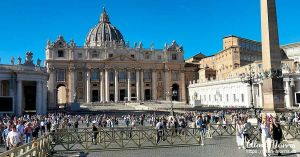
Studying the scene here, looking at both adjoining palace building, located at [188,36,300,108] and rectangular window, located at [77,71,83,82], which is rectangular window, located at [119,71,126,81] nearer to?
rectangular window, located at [77,71,83,82]

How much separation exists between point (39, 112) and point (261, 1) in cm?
2872

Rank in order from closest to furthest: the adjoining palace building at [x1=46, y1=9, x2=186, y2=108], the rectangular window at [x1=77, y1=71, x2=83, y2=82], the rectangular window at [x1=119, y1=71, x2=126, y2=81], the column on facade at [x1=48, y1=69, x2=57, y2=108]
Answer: the column on facade at [x1=48, y1=69, x2=57, y2=108]
the adjoining palace building at [x1=46, y1=9, x2=186, y2=108]
the rectangular window at [x1=77, y1=71, x2=83, y2=82]
the rectangular window at [x1=119, y1=71, x2=126, y2=81]

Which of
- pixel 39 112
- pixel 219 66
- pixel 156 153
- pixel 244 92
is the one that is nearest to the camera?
pixel 156 153

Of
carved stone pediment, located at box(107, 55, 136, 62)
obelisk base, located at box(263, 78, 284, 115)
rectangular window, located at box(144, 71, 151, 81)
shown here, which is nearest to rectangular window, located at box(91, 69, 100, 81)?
carved stone pediment, located at box(107, 55, 136, 62)

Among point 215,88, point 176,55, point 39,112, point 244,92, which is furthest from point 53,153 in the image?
point 176,55

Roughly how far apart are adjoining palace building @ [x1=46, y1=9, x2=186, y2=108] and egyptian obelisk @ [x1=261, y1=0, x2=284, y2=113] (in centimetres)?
6580

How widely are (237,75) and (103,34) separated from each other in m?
50.1

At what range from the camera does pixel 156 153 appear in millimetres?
13836

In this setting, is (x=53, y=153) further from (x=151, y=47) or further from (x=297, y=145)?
(x=151, y=47)

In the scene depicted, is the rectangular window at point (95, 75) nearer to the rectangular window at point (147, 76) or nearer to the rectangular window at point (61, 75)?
the rectangular window at point (61, 75)

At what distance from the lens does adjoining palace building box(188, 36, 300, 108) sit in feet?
162

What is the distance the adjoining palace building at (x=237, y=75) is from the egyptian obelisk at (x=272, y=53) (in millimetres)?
25346

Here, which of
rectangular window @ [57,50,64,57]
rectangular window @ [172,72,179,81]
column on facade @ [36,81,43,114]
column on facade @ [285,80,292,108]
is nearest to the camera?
column on facade @ [36,81,43,114]

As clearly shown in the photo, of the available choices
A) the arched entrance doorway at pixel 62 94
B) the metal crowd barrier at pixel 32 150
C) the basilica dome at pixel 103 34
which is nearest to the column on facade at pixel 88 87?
the arched entrance doorway at pixel 62 94
